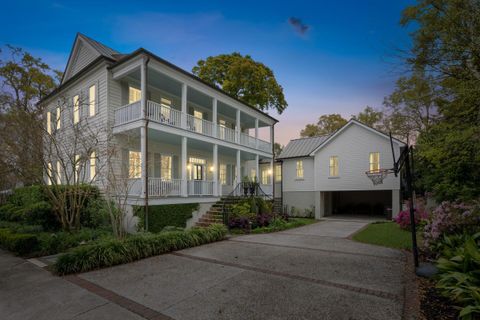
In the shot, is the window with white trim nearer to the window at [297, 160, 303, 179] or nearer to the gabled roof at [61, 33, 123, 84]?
the window at [297, 160, 303, 179]

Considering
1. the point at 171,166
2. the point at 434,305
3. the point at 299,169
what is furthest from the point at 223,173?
the point at 434,305

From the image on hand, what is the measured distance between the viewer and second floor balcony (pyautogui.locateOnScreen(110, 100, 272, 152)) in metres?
11.5

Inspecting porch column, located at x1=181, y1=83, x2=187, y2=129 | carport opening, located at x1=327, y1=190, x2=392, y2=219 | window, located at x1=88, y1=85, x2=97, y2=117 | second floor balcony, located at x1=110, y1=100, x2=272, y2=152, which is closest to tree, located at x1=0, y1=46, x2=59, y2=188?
window, located at x1=88, y1=85, x2=97, y2=117

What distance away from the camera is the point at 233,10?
47.2ft

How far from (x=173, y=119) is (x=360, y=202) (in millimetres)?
18886

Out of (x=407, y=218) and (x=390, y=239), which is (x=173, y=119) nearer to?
(x=390, y=239)

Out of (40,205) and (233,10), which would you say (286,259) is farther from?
(233,10)

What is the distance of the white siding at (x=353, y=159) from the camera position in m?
17.2

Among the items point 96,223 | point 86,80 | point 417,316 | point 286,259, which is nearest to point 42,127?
point 96,223

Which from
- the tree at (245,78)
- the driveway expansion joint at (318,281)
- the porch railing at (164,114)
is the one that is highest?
the tree at (245,78)

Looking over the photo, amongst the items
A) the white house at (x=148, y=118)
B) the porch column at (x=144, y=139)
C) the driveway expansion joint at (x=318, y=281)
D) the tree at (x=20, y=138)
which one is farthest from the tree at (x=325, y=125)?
the tree at (x=20, y=138)

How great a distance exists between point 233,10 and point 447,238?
14.5 metres

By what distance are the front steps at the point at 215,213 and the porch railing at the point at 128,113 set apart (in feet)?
19.7

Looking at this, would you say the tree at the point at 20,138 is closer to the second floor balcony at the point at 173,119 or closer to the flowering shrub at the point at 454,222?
the second floor balcony at the point at 173,119
